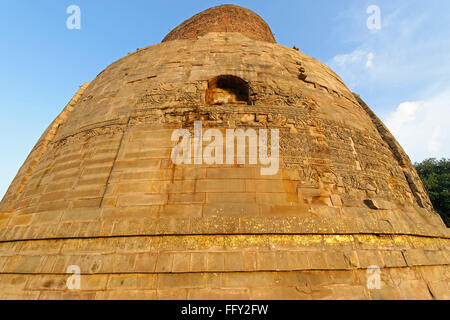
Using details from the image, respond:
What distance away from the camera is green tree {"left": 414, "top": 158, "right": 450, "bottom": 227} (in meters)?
12.1

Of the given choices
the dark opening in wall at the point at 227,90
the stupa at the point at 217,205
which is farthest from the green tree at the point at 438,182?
the dark opening in wall at the point at 227,90

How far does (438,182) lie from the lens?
13359 mm

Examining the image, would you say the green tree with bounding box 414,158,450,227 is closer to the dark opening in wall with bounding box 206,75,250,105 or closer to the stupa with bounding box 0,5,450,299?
the stupa with bounding box 0,5,450,299

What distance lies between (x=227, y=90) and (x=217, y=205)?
3.26m

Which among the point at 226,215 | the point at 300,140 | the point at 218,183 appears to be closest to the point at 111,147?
the point at 218,183

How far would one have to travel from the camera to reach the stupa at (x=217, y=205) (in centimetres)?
292

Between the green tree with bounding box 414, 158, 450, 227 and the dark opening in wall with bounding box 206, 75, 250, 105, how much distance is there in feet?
46.7

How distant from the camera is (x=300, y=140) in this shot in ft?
14.2

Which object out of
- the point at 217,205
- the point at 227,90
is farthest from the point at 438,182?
the point at 217,205

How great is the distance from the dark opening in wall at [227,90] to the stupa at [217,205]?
37 mm

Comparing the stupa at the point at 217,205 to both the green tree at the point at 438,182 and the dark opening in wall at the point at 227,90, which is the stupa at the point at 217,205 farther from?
the green tree at the point at 438,182

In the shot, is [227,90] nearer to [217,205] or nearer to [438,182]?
[217,205]
